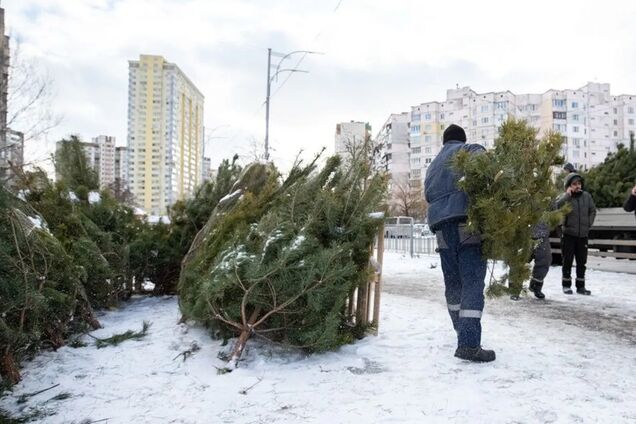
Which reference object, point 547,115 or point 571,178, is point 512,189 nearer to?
point 571,178

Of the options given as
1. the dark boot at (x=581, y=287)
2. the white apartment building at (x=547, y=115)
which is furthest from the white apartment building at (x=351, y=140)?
the white apartment building at (x=547, y=115)

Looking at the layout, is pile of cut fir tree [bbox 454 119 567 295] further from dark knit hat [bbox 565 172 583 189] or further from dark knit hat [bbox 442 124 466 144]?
dark knit hat [bbox 565 172 583 189]

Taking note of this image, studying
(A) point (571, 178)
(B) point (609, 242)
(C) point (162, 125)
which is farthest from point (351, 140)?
(C) point (162, 125)

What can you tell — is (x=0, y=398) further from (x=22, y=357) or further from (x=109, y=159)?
(x=109, y=159)

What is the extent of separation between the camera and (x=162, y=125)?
130 feet

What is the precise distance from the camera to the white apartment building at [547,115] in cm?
7538

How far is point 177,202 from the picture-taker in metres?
6.42

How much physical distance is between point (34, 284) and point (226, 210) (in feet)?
7.19

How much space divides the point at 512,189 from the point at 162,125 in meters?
40.3

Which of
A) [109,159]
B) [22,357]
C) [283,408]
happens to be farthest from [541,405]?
[109,159]

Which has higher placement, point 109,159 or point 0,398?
point 109,159

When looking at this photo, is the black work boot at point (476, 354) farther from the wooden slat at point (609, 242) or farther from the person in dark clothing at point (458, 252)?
the wooden slat at point (609, 242)

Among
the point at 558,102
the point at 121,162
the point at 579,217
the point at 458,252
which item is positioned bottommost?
the point at 458,252

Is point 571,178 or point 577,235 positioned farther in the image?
point 571,178
